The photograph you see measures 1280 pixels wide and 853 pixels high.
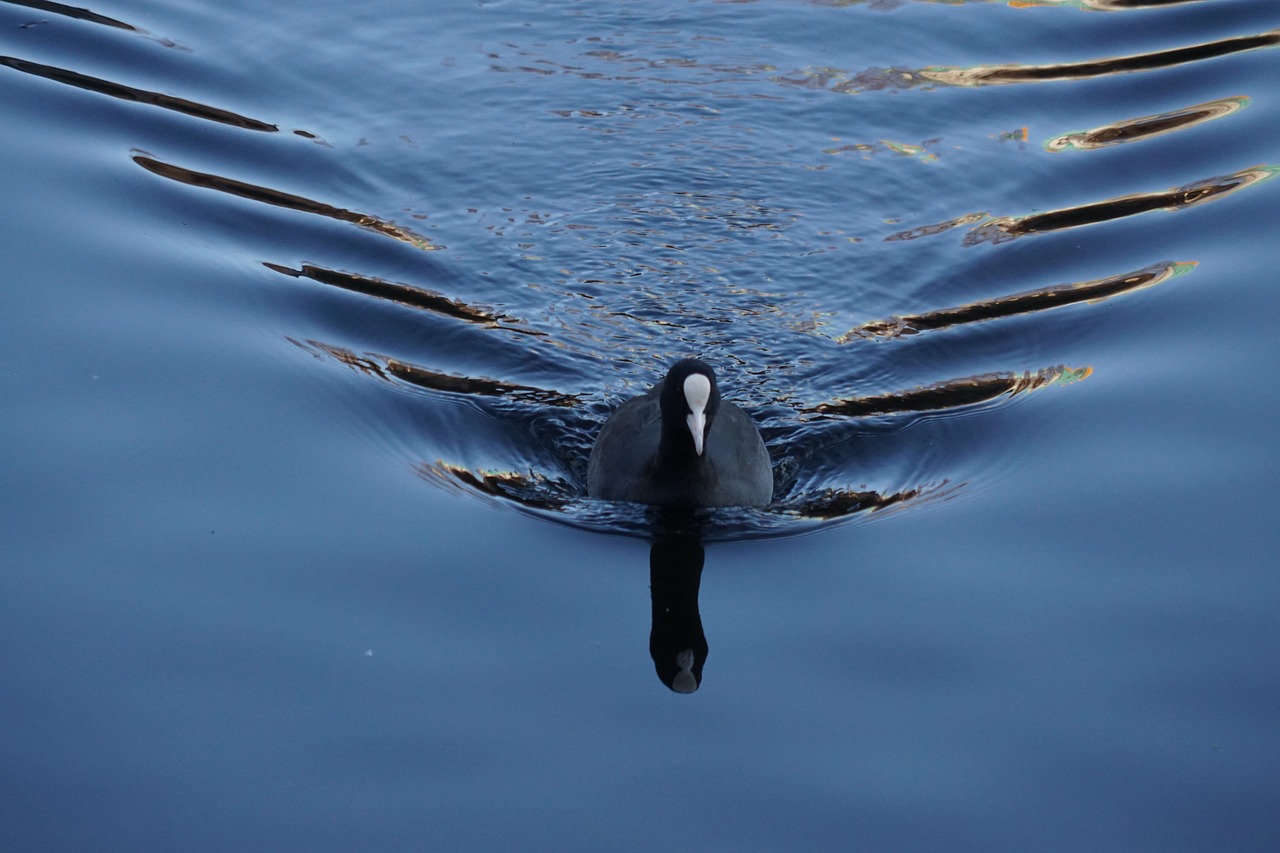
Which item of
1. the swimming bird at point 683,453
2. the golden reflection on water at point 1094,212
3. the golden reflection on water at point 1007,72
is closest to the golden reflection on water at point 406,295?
the swimming bird at point 683,453

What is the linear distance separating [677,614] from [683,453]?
88 cm

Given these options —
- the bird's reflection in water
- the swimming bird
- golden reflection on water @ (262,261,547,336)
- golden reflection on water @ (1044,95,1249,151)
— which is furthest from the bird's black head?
golden reflection on water @ (1044,95,1249,151)

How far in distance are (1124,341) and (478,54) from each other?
516cm

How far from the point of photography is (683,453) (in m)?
6.32

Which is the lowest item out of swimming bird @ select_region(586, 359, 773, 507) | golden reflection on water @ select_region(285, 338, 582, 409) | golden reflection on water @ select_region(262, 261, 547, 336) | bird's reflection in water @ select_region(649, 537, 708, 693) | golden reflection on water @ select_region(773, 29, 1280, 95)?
bird's reflection in water @ select_region(649, 537, 708, 693)

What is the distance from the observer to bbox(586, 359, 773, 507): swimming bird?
244 inches

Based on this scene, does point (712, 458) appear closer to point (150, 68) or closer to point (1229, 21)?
point (150, 68)

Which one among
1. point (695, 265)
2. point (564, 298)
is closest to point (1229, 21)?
point (695, 265)

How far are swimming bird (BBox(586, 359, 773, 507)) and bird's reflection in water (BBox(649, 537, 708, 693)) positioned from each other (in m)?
0.27

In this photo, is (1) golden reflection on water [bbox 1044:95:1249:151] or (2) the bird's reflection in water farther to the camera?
(1) golden reflection on water [bbox 1044:95:1249:151]

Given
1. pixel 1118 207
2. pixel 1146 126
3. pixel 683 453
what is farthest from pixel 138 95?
pixel 1146 126

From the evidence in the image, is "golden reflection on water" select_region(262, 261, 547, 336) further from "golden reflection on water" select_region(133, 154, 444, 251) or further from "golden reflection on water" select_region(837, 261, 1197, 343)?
"golden reflection on water" select_region(837, 261, 1197, 343)

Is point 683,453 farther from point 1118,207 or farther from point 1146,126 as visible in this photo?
point 1146,126

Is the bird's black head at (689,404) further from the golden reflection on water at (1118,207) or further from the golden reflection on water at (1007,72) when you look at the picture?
the golden reflection on water at (1007,72)
